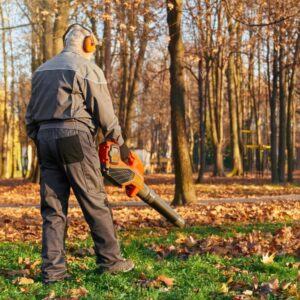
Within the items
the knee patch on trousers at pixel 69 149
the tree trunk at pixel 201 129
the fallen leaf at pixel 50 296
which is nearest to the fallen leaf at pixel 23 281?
the fallen leaf at pixel 50 296

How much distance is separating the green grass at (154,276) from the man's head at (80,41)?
2.21m

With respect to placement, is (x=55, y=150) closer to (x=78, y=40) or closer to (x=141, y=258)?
(x=78, y=40)

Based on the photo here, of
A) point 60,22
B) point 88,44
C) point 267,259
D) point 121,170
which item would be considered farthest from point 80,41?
point 60,22

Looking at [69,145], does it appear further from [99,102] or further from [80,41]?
[80,41]

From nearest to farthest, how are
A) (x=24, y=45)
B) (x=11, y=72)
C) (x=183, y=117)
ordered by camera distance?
(x=183, y=117) → (x=24, y=45) → (x=11, y=72)

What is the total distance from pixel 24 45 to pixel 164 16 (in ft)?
80.7

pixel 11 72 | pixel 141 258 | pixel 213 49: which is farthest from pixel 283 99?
pixel 11 72

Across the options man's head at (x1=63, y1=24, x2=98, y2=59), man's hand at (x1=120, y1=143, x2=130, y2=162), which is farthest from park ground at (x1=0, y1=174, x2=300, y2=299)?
man's head at (x1=63, y1=24, x2=98, y2=59)

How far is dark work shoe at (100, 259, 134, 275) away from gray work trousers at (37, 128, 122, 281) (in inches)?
1.6

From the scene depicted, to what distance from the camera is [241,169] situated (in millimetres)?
33500

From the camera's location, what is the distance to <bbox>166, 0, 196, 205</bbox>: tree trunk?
12930 mm

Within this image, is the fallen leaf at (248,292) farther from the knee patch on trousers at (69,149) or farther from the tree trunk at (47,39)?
the tree trunk at (47,39)

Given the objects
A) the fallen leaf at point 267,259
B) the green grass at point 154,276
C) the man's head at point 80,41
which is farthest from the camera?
the fallen leaf at point 267,259

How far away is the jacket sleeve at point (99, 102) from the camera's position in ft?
16.4
